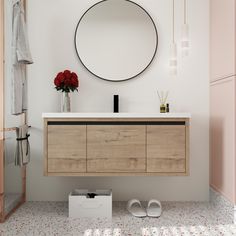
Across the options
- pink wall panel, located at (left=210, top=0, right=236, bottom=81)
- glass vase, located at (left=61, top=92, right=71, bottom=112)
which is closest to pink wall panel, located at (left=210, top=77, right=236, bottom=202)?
pink wall panel, located at (left=210, top=0, right=236, bottom=81)

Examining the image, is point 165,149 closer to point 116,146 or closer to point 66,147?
point 116,146

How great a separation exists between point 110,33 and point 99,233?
1.92 meters

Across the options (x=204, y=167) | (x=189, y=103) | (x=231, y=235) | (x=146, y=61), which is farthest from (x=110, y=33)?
(x=231, y=235)

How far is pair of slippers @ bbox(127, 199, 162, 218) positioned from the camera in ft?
9.99

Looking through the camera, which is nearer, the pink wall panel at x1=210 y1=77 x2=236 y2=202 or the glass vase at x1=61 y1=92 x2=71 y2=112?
the pink wall panel at x1=210 y1=77 x2=236 y2=202

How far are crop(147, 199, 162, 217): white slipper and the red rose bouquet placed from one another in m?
1.29

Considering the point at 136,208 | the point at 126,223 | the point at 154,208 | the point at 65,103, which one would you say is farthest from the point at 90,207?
the point at 65,103

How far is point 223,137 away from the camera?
10.3 ft

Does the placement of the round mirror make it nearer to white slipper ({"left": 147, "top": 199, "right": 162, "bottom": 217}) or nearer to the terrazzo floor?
white slipper ({"left": 147, "top": 199, "right": 162, "bottom": 217})

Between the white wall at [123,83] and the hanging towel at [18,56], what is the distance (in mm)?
339

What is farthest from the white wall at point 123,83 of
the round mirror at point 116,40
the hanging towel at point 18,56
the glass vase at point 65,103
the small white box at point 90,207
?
the small white box at point 90,207

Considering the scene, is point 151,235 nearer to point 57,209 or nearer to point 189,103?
point 57,209

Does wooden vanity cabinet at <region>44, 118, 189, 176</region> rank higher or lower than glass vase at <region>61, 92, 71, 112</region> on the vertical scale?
lower

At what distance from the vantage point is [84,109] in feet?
11.7
